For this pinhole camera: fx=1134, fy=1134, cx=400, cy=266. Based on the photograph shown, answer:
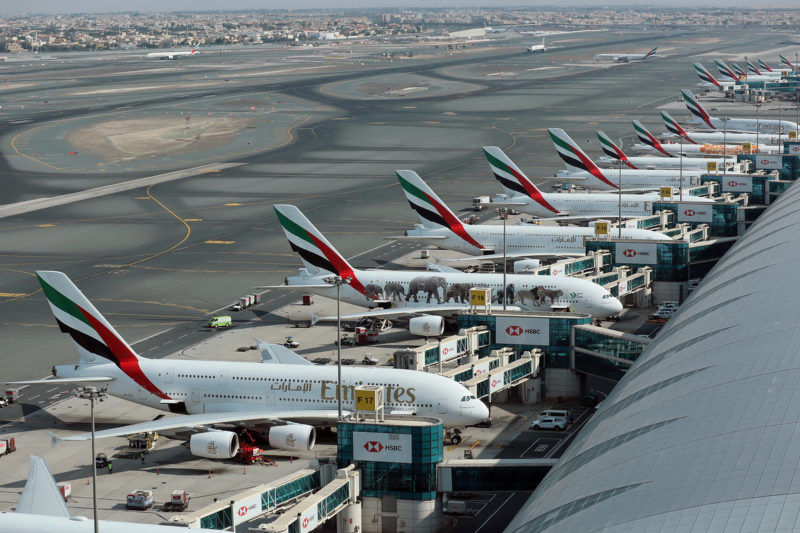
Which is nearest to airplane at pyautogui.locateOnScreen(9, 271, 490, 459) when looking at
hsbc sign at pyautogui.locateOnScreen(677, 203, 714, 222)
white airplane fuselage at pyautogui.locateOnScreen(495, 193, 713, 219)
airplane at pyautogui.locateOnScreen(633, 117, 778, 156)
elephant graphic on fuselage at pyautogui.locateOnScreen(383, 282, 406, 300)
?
elephant graphic on fuselage at pyautogui.locateOnScreen(383, 282, 406, 300)

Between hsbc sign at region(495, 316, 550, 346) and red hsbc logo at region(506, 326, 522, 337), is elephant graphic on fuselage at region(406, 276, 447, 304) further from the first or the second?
red hsbc logo at region(506, 326, 522, 337)

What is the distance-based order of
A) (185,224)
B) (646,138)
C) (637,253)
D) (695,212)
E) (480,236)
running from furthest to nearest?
(646,138) < (185,224) < (695,212) < (480,236) < (637,253)

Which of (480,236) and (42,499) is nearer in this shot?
(42,499)

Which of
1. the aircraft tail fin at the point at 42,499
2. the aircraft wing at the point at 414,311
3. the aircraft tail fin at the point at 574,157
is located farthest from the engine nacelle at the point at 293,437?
the aircraft tail fin at the point at 574,157

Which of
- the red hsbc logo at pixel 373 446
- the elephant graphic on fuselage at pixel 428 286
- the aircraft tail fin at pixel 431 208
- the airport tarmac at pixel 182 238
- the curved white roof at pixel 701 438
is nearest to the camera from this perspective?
the curved white roof at pixel 701 438

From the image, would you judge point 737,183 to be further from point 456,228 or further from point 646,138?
point 456,228

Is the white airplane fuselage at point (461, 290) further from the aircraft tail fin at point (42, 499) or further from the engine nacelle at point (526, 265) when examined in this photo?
the aircraft tail fin at point (42, 499)

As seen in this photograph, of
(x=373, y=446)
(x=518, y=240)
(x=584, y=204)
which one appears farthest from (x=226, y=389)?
(x=584, y=204)
